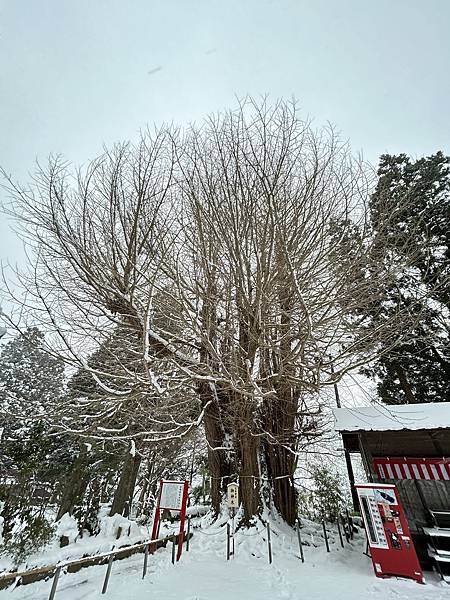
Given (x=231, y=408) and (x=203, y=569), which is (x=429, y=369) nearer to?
(x=231, y=408)

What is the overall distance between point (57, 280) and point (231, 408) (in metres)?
4.76

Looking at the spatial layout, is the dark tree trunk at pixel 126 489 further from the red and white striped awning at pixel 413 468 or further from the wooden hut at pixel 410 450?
the red and white striped awning at pixel 413 468

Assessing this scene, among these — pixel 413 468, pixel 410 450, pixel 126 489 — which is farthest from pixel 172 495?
pixel 126 489

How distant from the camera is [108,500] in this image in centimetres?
1711

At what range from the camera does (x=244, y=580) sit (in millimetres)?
4883

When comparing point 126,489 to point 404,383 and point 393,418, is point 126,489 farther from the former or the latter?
point 404,383

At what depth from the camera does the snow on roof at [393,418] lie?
20.9 ft

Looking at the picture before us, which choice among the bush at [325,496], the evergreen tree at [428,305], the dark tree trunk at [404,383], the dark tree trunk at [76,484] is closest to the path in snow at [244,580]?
the bush at [325,496]

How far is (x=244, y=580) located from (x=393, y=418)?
14.5 feet

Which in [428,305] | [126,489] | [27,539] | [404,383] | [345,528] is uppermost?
[428,305]

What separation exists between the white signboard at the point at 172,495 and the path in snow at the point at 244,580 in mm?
859

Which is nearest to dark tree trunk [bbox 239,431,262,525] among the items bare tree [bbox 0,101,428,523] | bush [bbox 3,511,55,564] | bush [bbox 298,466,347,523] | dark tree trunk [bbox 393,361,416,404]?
bare tree [bbox 0,101,428,523]

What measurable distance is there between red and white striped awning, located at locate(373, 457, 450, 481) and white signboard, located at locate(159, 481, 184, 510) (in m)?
4.82

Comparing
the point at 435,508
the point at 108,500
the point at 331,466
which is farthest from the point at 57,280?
the point at 108,500
